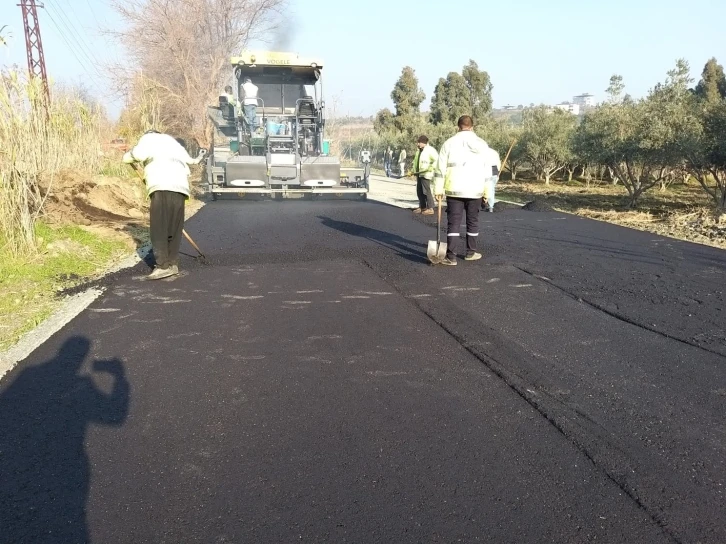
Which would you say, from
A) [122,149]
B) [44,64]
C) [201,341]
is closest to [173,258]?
[201,341]

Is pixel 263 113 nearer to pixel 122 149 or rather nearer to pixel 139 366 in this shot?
pixel 122 149

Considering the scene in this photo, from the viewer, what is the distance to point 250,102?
1488cm

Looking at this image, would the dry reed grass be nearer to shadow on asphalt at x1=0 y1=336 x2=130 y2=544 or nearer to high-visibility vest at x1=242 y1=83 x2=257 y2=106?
shadow on asphalt at x1=0 y1=336 x2=130 y2=544

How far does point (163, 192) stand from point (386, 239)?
3.61 m

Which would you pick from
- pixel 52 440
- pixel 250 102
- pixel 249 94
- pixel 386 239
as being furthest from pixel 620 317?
pixel 249 94

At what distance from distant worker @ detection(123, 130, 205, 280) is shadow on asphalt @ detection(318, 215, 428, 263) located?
9.55 ft

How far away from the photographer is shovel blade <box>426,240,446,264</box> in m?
7.16

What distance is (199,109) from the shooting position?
2453 centimetres

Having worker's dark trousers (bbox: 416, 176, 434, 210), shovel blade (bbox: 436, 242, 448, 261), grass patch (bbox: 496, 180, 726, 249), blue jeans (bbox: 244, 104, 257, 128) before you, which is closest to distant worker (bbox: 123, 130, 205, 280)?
shovel blade (bbox: 436, 242, 448, 261)

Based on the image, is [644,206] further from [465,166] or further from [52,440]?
[52,440]

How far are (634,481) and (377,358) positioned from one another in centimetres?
193

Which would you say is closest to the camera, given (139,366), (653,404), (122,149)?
(653,404)

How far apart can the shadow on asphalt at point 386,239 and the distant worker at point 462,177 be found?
2.06 feet

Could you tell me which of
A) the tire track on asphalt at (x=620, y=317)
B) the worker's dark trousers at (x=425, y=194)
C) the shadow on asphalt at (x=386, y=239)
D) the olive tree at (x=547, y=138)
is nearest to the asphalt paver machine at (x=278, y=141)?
the worker's dark trousers at (x=425, y=194)
